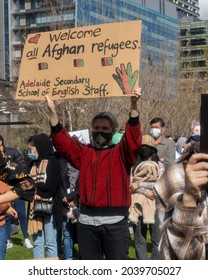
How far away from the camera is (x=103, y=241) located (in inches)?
183

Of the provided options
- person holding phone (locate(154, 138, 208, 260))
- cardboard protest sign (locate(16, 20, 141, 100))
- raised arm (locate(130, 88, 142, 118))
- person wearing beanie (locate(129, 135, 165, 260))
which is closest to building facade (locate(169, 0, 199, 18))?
person wearing beanie (locate(129, 135, 165, 260))

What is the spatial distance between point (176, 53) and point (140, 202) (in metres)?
21.4

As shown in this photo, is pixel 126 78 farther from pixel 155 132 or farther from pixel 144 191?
pixel 155 132

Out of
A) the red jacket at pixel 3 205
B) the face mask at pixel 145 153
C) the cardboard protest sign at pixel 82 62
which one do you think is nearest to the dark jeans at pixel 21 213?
the face mask at pixel 145 153

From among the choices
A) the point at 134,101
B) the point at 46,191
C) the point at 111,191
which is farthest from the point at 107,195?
the point at 46,191

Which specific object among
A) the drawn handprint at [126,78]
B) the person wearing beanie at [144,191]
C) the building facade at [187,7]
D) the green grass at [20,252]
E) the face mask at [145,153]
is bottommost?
the green grass at [20,252]

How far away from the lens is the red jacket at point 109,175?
4570 mm

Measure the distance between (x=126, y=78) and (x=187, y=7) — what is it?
596 feet

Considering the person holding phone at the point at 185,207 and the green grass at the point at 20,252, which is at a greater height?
the person holding phone at the point at 185,207

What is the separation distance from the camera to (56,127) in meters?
4.91

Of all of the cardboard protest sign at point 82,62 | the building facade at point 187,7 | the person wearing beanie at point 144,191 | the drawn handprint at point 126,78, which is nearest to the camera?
the drawn handprint at point 126,78

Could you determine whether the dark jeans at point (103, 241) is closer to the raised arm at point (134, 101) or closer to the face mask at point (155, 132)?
the raised arm at point (134, 101)

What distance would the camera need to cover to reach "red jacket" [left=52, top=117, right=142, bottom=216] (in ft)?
15.0

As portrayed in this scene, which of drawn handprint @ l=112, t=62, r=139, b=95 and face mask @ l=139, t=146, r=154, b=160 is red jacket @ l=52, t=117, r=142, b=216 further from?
face mask @ l=139, t=146, r=154, b=160
